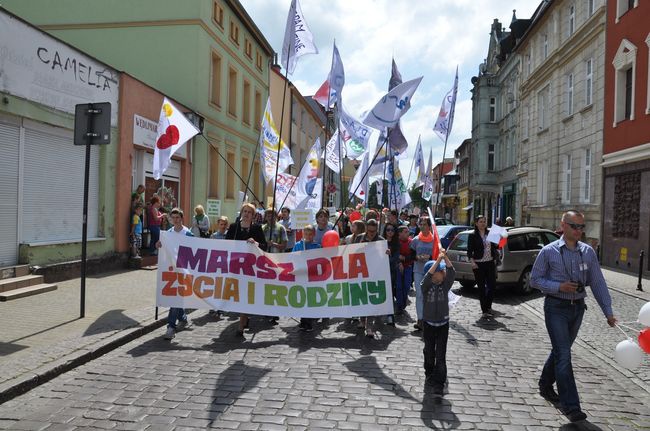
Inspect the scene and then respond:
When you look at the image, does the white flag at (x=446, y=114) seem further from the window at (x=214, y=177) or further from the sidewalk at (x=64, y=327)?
the window at (x=214, y=177)

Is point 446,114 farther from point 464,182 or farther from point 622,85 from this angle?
point 464,182

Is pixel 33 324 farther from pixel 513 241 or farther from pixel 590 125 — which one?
pixel 590 125

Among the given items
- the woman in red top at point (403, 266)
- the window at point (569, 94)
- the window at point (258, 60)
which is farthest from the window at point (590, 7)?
the woman in red top at point (403, 266)

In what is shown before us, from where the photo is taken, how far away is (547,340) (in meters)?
7.53

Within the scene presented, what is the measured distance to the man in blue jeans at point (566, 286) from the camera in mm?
4559

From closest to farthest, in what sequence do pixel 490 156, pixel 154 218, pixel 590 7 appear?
pixel 154 218 < pixel 590 7 < pixel 490 156

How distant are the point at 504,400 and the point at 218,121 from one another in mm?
18478

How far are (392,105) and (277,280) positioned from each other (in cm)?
472

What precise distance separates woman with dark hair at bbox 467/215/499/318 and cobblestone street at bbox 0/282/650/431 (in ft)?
4.67

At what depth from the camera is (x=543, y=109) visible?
89.7ft

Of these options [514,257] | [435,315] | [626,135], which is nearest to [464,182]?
[626,135]

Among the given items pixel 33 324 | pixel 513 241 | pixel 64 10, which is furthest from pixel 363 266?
pixel 64 10

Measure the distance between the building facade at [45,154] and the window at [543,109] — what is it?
21782 mm

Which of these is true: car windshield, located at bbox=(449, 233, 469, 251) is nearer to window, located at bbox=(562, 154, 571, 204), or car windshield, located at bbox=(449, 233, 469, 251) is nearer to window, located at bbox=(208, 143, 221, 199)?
window, located at bbox=(208, 143, 221, 199)
